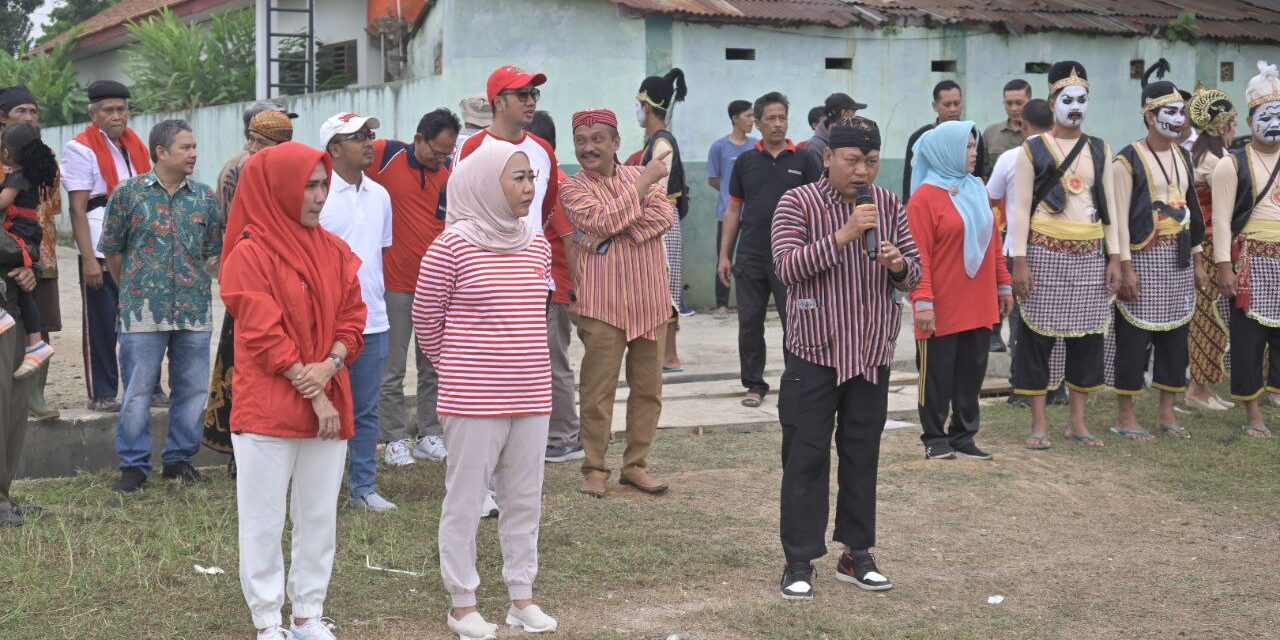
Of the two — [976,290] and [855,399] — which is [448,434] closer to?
[855,399]

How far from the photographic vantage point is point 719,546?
245 inches

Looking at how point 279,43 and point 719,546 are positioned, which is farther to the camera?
point 279,43

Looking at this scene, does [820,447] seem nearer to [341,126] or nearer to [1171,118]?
[341,126]

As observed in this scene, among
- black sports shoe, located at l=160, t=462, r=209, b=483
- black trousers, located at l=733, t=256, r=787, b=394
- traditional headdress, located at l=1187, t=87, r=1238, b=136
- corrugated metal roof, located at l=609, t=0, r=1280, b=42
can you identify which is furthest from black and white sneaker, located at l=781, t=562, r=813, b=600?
corrugated metal roof, located at l=609, t=0, r=1280, b=42

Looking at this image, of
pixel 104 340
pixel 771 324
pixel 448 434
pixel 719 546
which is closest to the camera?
pixel 448 434

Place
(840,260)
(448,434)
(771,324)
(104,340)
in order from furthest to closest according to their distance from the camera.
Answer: (771,324) → (104,340) → (840,260) → (448,434)

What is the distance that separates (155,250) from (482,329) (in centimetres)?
272

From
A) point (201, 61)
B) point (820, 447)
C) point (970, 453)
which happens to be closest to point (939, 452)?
point (970, 453)

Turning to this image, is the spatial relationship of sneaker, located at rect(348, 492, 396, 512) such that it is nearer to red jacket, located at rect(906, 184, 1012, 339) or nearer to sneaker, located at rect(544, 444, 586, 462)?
sneaker, located at rect(544, 444, 586, 462)

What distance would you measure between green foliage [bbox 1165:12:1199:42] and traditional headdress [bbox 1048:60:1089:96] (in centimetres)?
883

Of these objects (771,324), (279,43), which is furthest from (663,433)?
(279,43)

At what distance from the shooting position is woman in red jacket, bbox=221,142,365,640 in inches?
187

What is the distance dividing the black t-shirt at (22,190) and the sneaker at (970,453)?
17.3 ft

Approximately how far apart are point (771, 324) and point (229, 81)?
1157 centimetres
